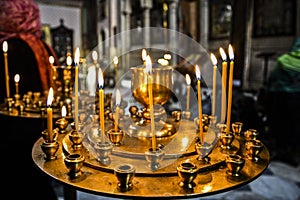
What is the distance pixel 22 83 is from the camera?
8.37ft

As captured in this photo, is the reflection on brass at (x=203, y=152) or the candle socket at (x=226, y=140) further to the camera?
the candle socket at (x=226, y=140)

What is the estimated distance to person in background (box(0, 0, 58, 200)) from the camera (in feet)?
6.73

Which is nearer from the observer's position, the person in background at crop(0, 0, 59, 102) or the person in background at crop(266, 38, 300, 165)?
the person in background at crop(0, 0, 59, 102)

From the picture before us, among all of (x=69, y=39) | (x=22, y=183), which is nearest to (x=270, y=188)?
(x=22, y=183)

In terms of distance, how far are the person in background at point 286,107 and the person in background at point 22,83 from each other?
261 cm

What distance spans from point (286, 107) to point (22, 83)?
2869mm

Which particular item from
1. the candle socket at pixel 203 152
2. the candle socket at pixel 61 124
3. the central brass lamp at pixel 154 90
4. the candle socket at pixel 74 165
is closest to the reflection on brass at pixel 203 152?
the candle socket at pixel 203 152

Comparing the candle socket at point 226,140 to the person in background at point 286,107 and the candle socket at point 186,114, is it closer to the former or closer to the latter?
the candle socket at point 186,114

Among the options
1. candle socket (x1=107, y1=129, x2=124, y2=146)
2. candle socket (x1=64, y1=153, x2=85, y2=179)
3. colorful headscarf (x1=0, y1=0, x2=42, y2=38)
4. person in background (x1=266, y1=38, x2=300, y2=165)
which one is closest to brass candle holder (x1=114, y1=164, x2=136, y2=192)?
candle socket (x1=64, y1=153, x2=85, y2=179)

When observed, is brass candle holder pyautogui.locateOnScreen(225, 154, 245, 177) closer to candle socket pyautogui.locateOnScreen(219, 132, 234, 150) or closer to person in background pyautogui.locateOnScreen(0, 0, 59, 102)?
candle socket pyautogui.locateOnScreen(219, 132, 234, 150)

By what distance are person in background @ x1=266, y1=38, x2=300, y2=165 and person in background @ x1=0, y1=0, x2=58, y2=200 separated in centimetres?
261

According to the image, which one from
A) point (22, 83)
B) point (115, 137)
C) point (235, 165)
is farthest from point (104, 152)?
point (22, 83)

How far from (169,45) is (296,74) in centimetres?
531

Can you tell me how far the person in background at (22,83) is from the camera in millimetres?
2051
